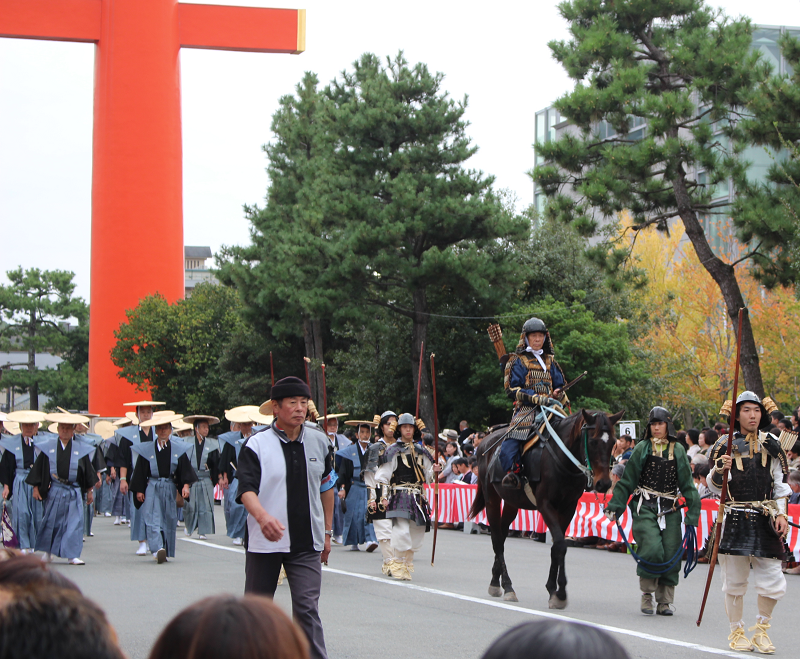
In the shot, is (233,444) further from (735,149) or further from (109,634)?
(109,634)

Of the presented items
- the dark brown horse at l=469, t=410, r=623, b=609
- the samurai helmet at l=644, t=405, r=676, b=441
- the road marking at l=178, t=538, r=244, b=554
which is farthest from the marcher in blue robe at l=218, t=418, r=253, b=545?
the samurai helmet at l=644, t=405, r=676, b=441

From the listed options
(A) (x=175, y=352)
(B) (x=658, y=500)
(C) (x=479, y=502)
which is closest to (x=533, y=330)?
(B) (x=658, y=500)

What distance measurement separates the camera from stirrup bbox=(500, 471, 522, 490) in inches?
448

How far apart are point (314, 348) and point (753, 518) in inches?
1389

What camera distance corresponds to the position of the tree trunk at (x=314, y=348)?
4229 centimetres

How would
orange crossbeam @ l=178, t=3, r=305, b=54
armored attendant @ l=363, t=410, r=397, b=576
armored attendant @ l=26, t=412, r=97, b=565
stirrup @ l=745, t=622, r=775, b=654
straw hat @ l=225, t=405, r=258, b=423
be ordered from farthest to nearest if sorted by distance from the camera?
orange crossbeam @ l=178, t=3, r=305, b=54, straw hat @ l=225, t=405, r=258, b=423, armored attendant @ l=26, t=412, r=97, b=565, armored attendant @ l=363, t=410, r=397, b=576, stirrup @ l=745, t=622, r=775, b=654

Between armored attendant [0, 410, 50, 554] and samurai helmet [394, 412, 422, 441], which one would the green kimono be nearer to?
samurai helmet [394, 412, 422, 441]

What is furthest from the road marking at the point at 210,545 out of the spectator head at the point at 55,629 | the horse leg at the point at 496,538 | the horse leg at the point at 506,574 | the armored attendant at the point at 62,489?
the spectator head at the point at 55,629

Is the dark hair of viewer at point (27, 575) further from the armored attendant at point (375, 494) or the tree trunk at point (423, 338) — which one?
the tree trunk at point (423, 338)

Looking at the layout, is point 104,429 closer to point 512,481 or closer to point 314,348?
point 314,348

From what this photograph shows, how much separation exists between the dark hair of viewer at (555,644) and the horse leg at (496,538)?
A: 31.6ft

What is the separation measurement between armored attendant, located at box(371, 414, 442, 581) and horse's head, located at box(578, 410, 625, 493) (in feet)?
10.5

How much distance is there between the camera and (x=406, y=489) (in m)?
13.5

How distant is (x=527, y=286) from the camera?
119 feet
